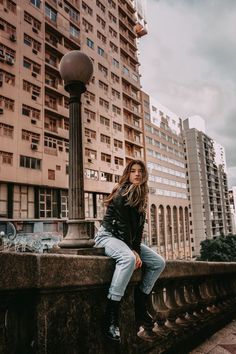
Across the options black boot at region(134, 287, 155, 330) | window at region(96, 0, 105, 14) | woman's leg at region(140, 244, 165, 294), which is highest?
window at region(96, 0, 105, 14)

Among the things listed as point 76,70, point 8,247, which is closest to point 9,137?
point 8,247

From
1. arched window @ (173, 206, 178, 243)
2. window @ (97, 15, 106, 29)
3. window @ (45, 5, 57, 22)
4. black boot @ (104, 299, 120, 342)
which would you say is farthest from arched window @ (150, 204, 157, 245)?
black boot @ (104, 299, 120, 342)

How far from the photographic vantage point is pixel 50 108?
29.9 meters

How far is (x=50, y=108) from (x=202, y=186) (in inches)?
2343

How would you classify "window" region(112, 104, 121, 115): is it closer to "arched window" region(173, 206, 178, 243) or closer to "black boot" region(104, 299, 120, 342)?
"arched window" region(173, 206, 178, 243)

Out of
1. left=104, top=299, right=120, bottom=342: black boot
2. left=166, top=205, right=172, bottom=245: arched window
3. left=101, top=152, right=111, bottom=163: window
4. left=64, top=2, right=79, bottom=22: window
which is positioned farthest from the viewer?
left=166, top=205, right=172, bottom=245: arched window

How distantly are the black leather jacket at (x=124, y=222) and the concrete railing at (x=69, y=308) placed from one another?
0.25 metres

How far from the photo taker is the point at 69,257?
6.44 feet

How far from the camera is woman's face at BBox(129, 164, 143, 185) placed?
2847mm

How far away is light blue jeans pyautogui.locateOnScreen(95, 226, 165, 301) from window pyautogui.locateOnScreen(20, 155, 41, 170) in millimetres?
24110

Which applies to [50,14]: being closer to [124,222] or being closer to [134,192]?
[134,192]

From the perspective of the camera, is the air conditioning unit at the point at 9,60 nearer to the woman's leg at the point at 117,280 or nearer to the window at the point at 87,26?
the window at the point at 87,26

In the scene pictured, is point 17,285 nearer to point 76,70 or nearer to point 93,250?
point 93,250

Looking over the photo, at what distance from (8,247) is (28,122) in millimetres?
10983
